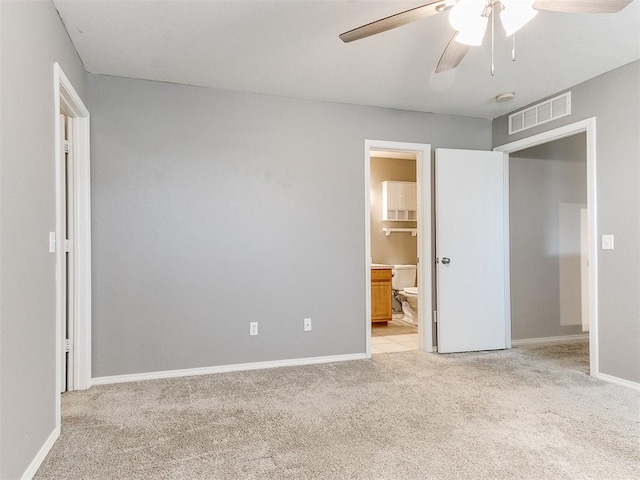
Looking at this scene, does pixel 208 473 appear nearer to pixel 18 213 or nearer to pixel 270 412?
pixel 270 412

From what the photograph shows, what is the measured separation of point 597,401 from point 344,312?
2.04 meters

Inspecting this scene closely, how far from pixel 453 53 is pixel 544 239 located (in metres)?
3.12

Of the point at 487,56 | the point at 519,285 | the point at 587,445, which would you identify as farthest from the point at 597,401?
the point at 487,56

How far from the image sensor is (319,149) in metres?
3.88

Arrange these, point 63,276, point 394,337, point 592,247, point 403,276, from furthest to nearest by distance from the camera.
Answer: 1. point 403,276
2. point 394,337
3. point 592,247
4. point 63,276

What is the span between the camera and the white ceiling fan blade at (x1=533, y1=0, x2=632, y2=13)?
168cm

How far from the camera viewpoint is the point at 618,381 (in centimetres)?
314

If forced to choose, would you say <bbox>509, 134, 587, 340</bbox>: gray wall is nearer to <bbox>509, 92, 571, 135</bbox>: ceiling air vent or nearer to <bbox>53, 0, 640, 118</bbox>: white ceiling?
<bbox>509, 92, 571, 135</bbox>: ceiling air vent

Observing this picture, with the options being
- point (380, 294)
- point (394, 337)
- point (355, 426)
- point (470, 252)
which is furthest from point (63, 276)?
point (380, 294)

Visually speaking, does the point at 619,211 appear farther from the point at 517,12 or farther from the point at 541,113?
the point at 517,12

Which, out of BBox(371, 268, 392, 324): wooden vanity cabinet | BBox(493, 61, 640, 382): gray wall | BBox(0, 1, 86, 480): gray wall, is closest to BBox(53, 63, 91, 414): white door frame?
BBox(0, 1, 86, 480): gray wall

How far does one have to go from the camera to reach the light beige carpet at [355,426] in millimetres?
1938

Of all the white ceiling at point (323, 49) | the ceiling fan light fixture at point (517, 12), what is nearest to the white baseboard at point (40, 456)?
the white ceiling at point (323, 49)

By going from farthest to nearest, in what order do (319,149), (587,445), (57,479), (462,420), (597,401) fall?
(319,149) → (597,401) → (462,420) → (587,445) → (57,479)
